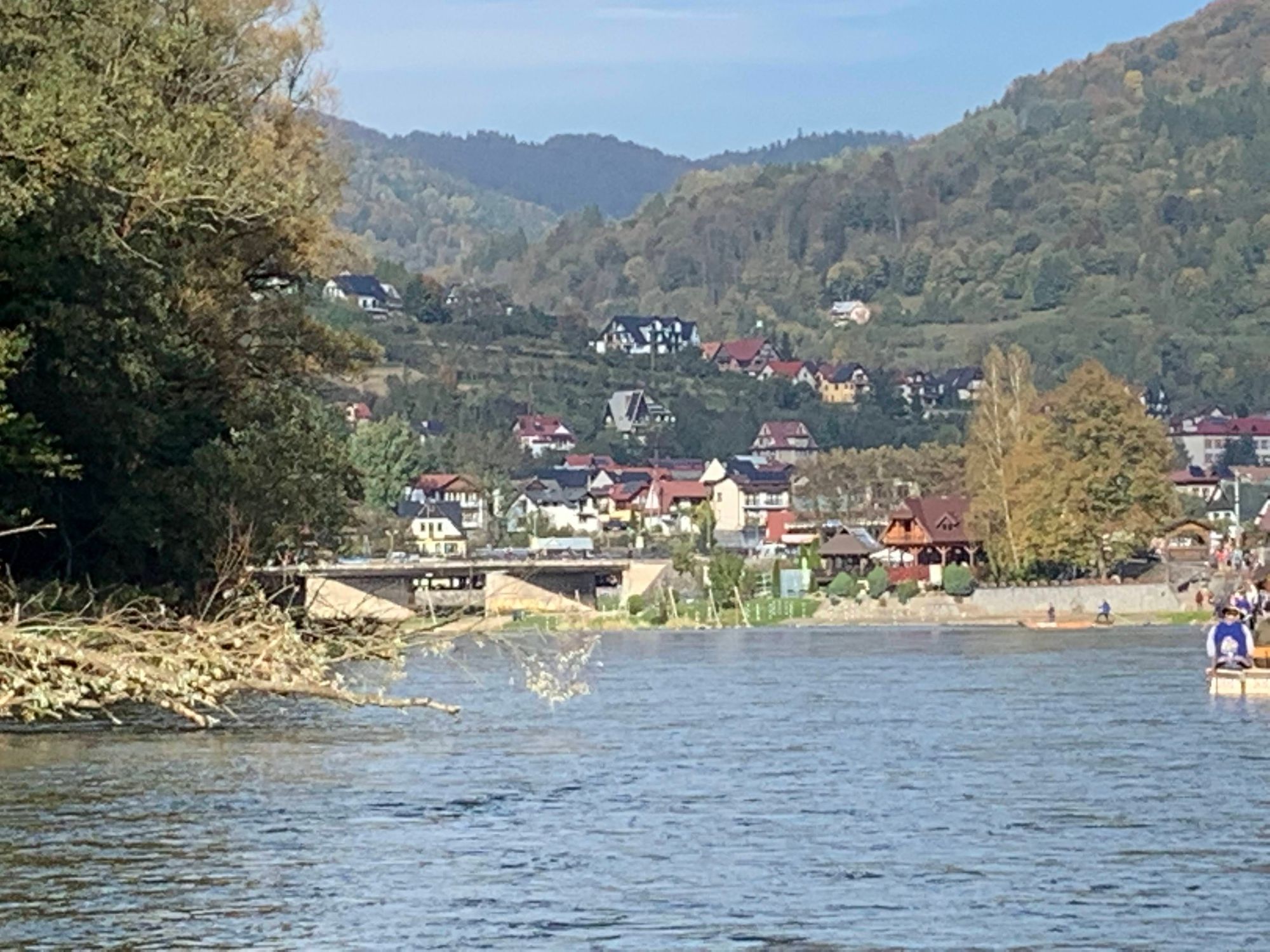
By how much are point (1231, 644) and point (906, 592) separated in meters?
78.4

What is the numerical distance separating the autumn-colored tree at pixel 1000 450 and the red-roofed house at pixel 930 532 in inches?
675

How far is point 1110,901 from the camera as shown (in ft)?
68.2

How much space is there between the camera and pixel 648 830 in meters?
25.9

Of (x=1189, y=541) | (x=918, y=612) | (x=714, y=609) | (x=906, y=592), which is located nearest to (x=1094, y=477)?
(x=918, y=612)

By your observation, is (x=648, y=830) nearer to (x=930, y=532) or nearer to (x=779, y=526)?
(x=930, y=532)

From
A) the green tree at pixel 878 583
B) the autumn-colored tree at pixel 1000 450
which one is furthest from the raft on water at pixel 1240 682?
the green tree at pixel 878 583

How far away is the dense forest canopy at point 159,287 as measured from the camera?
34406mm

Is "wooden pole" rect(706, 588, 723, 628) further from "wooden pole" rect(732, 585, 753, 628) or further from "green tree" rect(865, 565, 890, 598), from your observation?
"green tree" rect(865, 565, 890, 598)

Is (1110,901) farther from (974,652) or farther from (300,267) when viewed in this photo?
(974,652)

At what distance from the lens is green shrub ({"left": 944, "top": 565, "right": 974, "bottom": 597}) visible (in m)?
119

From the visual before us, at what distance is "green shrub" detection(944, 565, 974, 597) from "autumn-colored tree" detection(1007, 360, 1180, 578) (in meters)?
6.81

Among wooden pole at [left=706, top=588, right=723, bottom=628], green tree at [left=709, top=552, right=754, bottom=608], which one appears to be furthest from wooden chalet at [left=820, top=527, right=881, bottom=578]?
wooden pole at [left=706, top=588, right=723, bottom=628]

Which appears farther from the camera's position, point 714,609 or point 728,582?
point 728,582

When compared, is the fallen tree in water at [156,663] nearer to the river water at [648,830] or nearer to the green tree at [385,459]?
the river water at [648,830]
